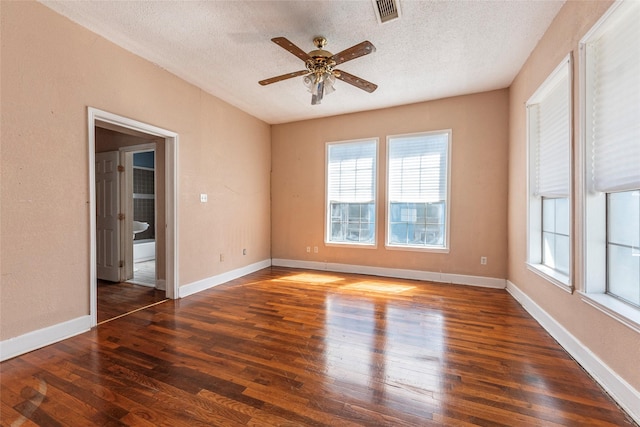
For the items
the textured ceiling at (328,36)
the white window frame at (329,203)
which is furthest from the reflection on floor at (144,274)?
the textured ceiling at (328,36)

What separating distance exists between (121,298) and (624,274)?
513 centimetres

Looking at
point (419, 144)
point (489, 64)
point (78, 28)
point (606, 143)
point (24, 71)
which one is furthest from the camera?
point (419, 144)

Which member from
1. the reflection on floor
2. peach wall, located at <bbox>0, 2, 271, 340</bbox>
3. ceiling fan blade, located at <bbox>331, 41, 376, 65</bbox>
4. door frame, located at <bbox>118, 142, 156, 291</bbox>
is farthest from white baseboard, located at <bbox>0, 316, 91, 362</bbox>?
ceiling fan blade, located at <bbox>331, 41, 376, 65</bbox>

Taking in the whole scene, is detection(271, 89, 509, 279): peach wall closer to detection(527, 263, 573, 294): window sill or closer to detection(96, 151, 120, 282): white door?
detection(527, 263, 573, 294): window sill

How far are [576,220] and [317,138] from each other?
13.2 ft

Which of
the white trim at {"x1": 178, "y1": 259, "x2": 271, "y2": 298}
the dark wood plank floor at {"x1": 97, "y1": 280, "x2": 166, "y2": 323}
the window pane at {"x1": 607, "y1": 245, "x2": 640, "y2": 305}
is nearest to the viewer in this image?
the window pane at {"x1": 607, "y1": 245, "x2": 640, "y2": 305}

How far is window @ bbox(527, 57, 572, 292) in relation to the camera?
2441 millimetres

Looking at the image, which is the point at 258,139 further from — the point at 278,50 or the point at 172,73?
the point at 278,50

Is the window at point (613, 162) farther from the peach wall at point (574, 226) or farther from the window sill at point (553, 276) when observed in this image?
the window sill at point (553, 276)

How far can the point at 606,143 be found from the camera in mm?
1890

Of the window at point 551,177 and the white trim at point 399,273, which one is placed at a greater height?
the window at point 551,177

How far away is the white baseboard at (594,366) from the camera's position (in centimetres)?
158

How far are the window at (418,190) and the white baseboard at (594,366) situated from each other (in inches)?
71.0

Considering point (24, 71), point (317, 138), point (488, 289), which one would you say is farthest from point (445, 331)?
point (24, 71)
